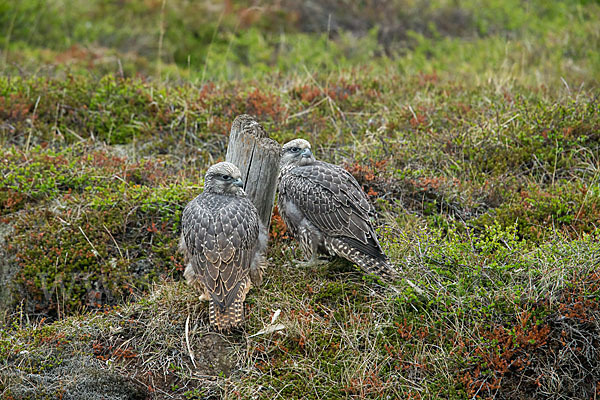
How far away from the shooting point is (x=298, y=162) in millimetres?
7371

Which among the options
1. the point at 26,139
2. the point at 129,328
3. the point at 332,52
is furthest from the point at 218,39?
the point at 129,328

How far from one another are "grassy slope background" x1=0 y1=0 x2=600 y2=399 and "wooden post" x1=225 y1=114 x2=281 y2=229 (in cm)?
67

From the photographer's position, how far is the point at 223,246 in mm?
6254

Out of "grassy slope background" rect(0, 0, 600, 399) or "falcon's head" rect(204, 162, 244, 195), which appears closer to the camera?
"grassy slope background" rect(0, 0, 600, 399)

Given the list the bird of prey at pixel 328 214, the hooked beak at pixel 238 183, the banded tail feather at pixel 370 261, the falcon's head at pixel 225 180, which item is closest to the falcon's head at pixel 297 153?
the bird of prey at pixel 328 214

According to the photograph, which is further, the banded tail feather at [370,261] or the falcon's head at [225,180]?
the falcon's head at [225,180]

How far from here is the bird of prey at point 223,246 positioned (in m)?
6.07

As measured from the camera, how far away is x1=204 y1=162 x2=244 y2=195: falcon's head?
6.57 meters

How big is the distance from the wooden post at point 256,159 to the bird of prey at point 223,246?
336mm

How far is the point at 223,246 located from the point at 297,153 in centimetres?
174

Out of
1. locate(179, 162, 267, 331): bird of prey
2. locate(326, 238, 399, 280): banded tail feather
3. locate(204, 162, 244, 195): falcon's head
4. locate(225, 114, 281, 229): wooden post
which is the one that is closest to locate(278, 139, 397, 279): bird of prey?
locate(326, 238, 399, 280): banded tail feather

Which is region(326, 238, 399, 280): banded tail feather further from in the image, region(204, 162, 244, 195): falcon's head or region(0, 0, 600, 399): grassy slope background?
region(204, 162, 244, 195): falcon's head

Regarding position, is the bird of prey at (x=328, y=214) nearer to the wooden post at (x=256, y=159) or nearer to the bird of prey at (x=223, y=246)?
the wooden post at (x=256, y=159)

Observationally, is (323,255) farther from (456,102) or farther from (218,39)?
(218,39)
